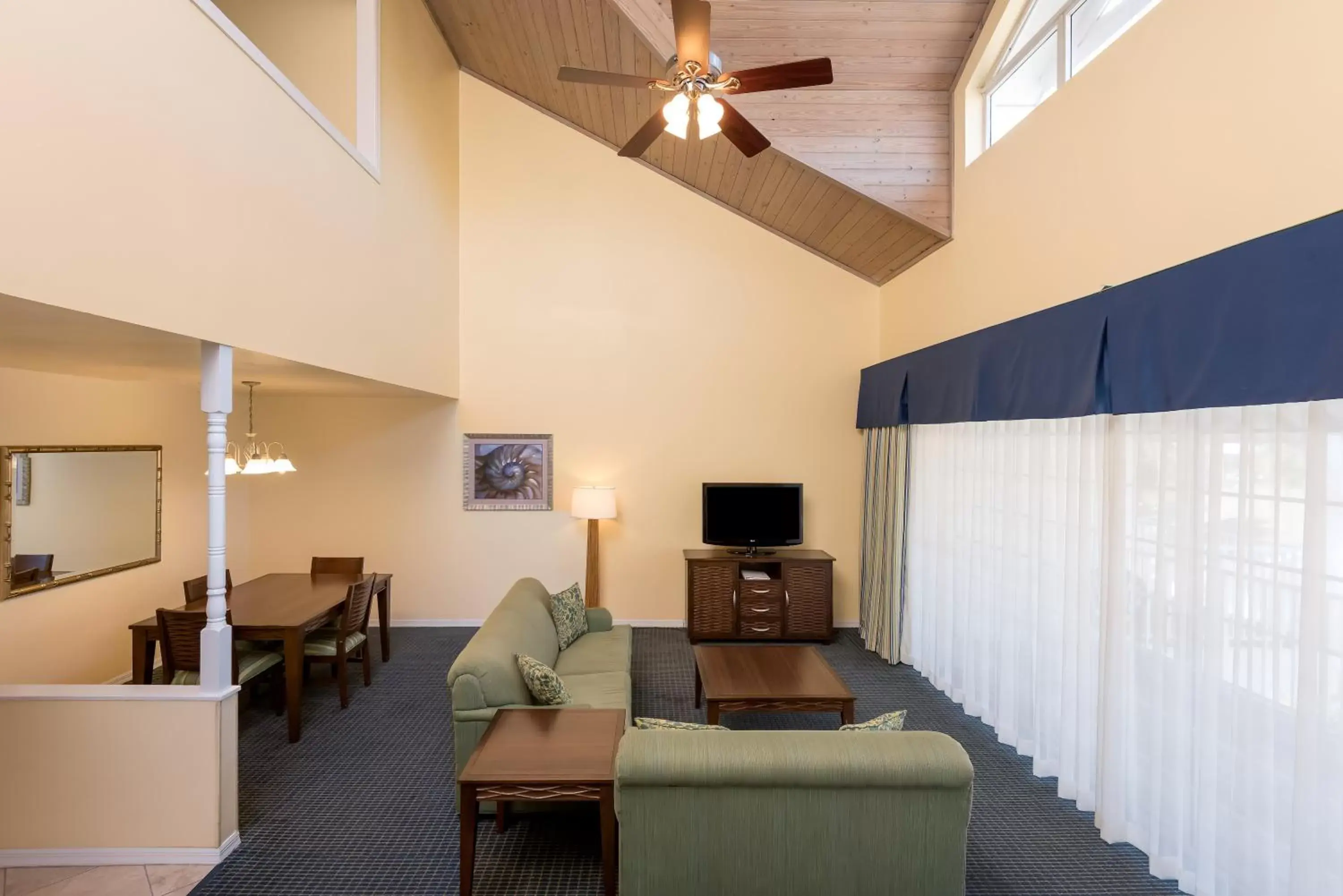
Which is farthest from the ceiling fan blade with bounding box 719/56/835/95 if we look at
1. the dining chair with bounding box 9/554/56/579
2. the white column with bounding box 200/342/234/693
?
the dining chair with bounding box 9/554/56/579

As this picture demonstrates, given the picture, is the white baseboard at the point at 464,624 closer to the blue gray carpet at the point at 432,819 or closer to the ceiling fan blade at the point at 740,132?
the blue gray carpet at the point at 432,819

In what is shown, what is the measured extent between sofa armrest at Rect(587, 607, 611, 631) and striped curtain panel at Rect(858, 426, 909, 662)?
228cm

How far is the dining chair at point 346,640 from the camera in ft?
15.0

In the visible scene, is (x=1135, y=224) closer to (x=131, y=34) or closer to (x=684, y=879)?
(x=684, y=879)

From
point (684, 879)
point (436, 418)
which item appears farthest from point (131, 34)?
point (436, 418)

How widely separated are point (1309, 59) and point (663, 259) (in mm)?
4809

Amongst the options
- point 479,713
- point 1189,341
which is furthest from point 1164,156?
point 479,713

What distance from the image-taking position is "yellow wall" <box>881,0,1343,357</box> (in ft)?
7.08

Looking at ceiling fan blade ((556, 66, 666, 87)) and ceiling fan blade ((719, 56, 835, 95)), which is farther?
ceiling fan blade ((556, 66, 666, 87))

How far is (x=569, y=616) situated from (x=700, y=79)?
3.54 meters

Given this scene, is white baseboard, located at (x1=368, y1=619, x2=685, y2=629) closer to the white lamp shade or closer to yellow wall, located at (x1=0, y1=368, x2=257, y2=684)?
the white lamp shade

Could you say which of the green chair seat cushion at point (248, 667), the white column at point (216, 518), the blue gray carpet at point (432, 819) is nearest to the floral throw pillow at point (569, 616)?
the blue gray carpet at point (432, 819)

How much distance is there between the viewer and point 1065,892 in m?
2.76

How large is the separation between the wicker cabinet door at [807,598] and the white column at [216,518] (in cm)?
423
